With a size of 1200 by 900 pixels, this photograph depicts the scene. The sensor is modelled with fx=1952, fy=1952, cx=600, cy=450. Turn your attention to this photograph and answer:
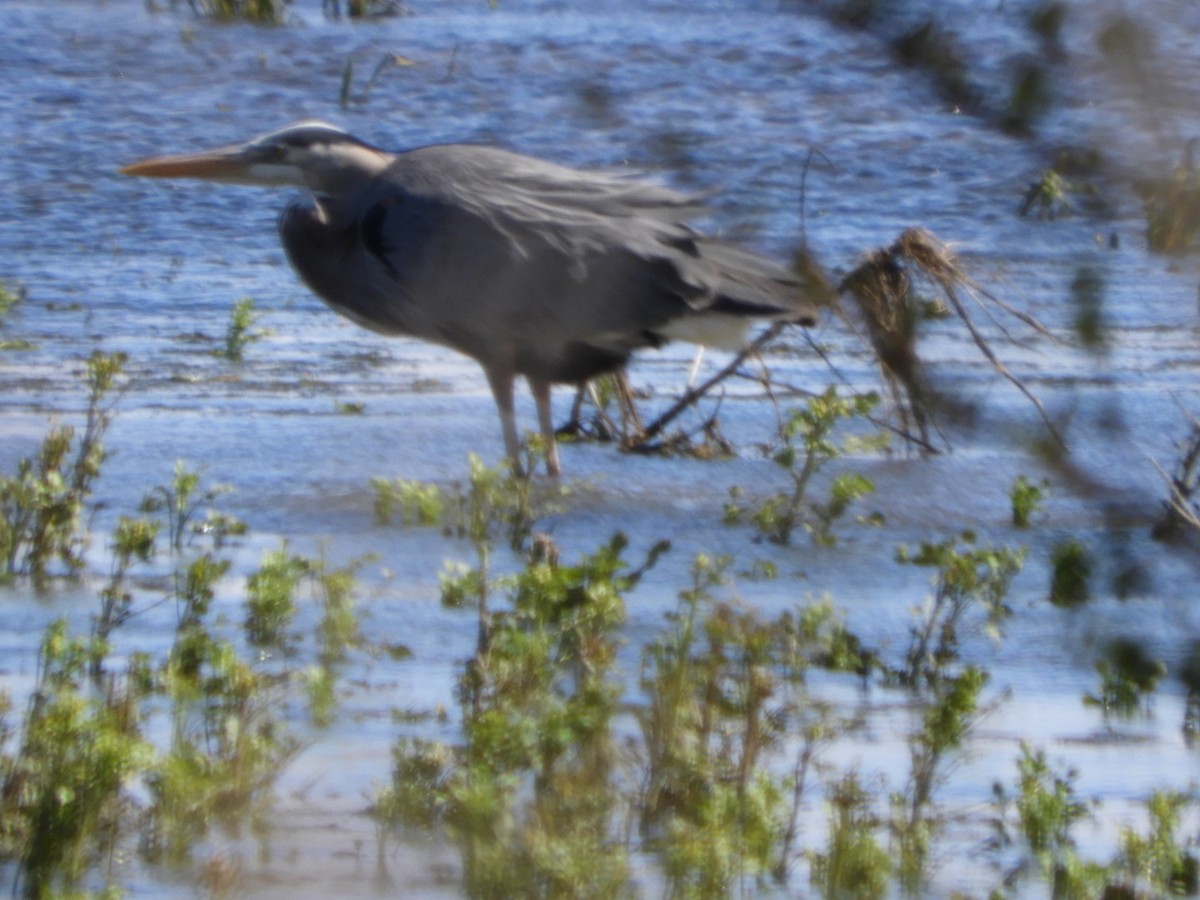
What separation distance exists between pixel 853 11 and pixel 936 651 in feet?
7.93

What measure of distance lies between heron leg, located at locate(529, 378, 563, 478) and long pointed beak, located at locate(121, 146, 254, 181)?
1373 millimetres

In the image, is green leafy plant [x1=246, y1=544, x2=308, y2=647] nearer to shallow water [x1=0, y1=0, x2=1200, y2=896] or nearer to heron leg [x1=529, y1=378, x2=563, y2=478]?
shallow water [x1=0, y1=0, x2=1200, y2=896]

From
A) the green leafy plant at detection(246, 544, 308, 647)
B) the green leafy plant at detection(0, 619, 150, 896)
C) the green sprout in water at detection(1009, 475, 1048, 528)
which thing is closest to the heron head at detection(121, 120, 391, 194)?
the green sprout in water at detection(1009, 475, 1048, 528)

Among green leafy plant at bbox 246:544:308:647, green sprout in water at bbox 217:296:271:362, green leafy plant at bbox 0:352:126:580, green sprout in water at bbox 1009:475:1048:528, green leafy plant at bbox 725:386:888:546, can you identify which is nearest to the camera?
green leafy plant at bbox 246:544:308:647

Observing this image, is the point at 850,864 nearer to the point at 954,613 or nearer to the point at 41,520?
the point at 954,613

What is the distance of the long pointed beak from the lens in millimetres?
6461

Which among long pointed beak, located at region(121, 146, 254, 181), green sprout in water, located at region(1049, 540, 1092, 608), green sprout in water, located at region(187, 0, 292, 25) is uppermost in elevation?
green sprout in water, located at region(187, 0, 292, 25)

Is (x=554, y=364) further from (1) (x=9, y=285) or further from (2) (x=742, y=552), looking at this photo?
(1) (x=9, y=285)

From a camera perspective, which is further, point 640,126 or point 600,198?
point 600,198

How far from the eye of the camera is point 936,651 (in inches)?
146

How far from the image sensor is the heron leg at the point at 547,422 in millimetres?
5758

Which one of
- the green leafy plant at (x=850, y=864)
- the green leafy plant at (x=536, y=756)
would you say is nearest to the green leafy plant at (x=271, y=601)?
the green leafy plant at (x=536, y=756)

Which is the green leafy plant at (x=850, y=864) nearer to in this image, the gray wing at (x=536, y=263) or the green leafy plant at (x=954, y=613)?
the green leafy plant at (x=954, y=613)

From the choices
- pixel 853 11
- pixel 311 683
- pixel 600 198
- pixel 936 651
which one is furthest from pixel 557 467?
pixel 853 11
